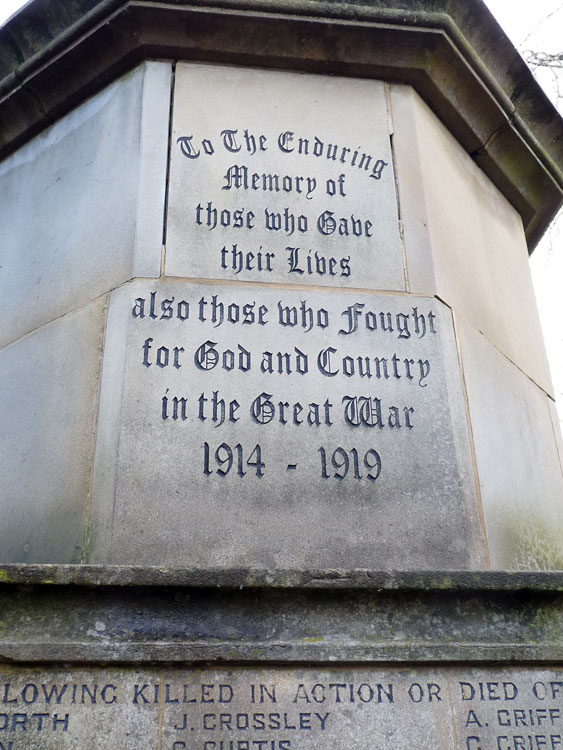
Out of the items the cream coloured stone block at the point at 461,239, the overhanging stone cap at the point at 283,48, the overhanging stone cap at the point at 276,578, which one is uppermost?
the overhanging stone cap at the point at 283,48

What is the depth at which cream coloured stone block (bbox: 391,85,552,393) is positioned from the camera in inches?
150

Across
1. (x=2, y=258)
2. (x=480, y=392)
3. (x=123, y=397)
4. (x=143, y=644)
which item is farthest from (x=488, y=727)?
(x=2, y=258)

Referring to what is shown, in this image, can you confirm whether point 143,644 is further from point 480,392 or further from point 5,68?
point 5,68

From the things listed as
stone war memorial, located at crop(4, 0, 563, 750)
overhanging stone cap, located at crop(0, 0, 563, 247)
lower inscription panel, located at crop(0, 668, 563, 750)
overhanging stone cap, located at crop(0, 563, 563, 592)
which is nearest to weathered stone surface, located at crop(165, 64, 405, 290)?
stone war memorial, located at crop(4, 0, 563, 750)

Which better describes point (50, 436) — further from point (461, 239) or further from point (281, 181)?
point (461, 239)

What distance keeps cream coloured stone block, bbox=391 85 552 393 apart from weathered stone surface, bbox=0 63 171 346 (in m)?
1.24

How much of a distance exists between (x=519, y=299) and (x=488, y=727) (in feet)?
8.69

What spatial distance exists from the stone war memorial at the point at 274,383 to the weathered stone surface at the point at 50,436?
14 millimetres

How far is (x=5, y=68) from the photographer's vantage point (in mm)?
4457

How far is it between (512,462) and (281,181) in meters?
1.74

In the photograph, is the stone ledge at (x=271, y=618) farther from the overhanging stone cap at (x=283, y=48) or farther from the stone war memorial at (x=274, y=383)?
the overhanging stone cap at (x=283, y=48)

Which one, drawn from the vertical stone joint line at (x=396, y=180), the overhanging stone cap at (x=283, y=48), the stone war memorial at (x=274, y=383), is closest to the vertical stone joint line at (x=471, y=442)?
the stone war memorial at (x=274, y=383)

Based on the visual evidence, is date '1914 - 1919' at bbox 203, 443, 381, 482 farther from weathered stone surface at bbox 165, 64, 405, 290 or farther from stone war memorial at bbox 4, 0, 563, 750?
weathered stone surface at bbox 165, 64, 405, 290

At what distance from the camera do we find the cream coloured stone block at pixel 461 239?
380 cm
